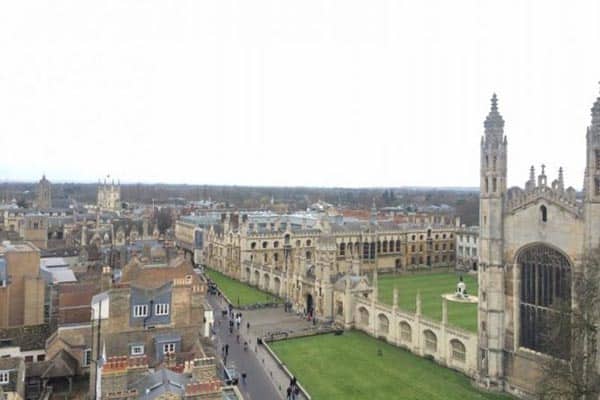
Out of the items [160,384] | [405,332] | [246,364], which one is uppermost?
[160,384]

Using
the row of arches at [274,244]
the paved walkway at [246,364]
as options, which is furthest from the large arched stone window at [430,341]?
the row of arches at [274,244]

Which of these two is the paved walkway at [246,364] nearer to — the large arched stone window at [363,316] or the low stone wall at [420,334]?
the large arched stone window at [363,316]

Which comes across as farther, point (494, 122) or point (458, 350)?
point (458, 350)

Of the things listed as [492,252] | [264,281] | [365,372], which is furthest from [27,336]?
[264,281]

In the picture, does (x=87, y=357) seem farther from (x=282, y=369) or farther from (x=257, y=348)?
(x=257, y=348)

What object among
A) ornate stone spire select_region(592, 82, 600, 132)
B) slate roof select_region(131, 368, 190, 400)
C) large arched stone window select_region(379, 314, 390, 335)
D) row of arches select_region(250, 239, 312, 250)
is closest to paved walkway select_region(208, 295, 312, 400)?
large arched stone window select_region(379, 314, 390, 335)

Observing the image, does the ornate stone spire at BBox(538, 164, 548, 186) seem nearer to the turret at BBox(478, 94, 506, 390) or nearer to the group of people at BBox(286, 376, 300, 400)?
the turret at BBox(478, 94, 506, 390)

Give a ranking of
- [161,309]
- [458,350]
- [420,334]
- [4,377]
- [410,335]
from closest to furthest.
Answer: [4,377] → [161,309] → [458,350] → [420,334] → [410,335]
